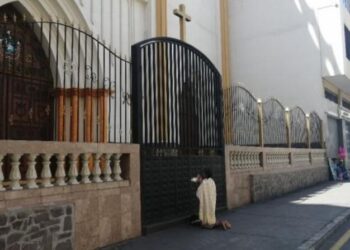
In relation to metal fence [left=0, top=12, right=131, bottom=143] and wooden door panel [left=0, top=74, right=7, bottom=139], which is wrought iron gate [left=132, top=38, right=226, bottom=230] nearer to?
metal fence [left=0, top=12, right=131, bottom=143]

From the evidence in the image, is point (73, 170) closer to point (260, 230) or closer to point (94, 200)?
point (94, 200)

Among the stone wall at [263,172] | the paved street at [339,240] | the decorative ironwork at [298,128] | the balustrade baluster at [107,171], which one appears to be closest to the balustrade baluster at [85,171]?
the balustrade baluster at [107,171]

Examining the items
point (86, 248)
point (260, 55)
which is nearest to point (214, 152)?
point (86, 248)

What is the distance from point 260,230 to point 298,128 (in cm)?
1016

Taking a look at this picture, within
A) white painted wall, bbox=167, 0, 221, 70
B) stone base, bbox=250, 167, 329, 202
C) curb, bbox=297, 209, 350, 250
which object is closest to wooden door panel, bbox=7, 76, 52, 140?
curb, bbox=297, 209, 350, 250

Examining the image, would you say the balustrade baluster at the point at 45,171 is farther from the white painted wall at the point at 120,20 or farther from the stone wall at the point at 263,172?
the stone wall at the point at 263,172

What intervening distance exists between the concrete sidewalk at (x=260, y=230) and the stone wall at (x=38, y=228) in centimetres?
103

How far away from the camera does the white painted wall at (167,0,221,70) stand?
45.3 feet

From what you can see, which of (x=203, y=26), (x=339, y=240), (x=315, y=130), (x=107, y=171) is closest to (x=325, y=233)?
(x=339, y=240)

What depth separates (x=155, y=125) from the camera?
25.7ft

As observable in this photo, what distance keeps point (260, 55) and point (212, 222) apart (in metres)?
14.9

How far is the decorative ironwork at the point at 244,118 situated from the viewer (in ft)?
39.0

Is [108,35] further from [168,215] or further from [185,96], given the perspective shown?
[168,215]

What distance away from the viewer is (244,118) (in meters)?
12.3
